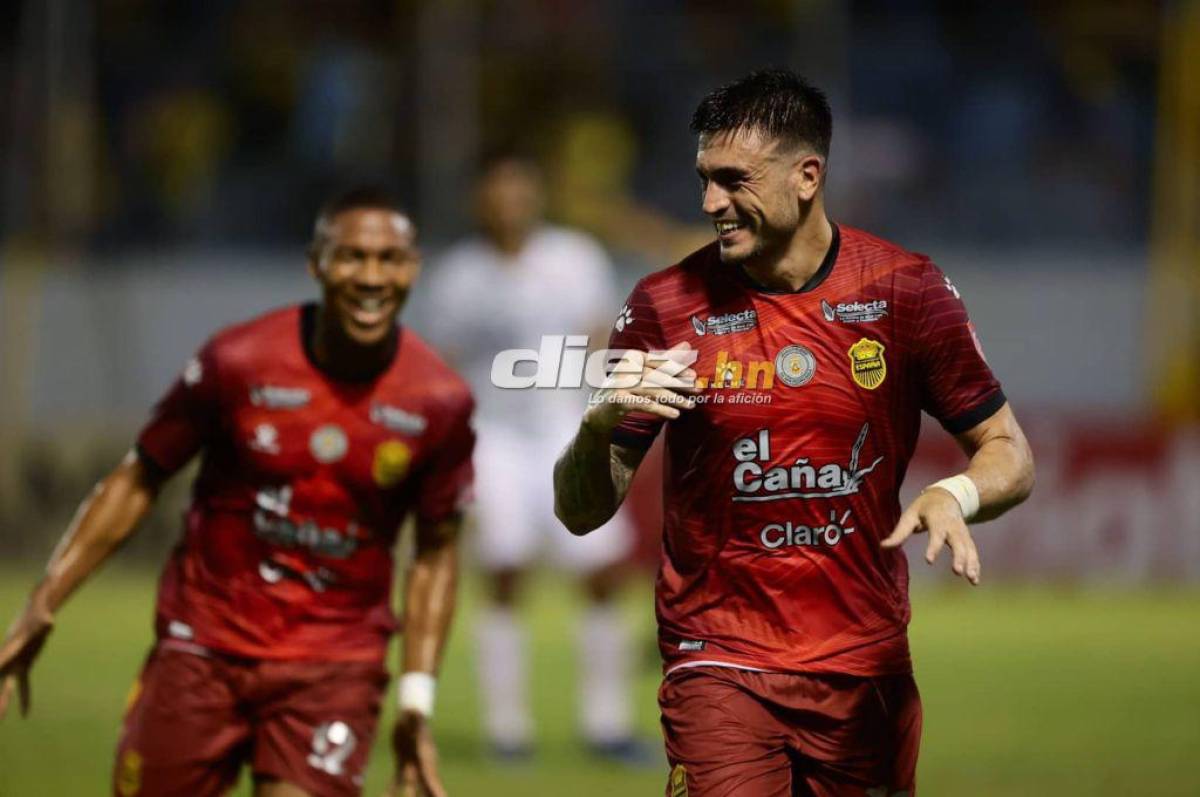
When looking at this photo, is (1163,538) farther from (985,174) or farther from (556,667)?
(556,667)

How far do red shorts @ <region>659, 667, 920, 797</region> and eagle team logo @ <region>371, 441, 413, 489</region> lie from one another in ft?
4.67

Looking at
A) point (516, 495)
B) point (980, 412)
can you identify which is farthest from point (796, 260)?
point (516, 495)

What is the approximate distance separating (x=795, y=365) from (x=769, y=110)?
604 millimetres

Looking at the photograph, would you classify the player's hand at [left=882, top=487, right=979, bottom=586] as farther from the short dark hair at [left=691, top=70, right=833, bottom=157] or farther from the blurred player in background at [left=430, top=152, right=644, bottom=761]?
the blurred player in background at [left=430, top=152, right=644, bottom=761]

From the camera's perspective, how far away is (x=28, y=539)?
15.1m

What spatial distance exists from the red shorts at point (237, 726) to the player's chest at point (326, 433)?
1.86 ft

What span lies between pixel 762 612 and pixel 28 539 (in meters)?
11.7

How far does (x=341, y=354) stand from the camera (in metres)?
5.69

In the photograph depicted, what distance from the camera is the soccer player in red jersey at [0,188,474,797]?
5.38 meters

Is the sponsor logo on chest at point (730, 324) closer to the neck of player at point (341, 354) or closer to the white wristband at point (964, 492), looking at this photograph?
the white wristband at point (964, 492)

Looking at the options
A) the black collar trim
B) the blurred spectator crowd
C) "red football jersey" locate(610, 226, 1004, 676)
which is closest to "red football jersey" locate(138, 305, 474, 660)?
"red football jersey" locate(610, 226, 1004, 676)

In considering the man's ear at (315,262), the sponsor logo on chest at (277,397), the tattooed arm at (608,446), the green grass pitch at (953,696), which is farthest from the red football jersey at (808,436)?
the green grass pitch at (953,696)

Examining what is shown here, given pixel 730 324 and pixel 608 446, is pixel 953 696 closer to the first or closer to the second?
pixel 730 324

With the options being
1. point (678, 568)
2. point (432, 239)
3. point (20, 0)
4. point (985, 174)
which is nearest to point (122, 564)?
point (432, 239)
